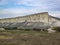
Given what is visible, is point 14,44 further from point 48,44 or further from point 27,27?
point 27,27

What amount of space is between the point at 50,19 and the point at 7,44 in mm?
34192

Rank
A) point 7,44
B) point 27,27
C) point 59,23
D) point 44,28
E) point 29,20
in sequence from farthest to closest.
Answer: point 29,20 < point 59,23 < point 27,27 < point 44,28 < point 7,44

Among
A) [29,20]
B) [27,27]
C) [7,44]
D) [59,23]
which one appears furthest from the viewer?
[29,20]

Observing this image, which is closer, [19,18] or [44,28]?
[44,28]

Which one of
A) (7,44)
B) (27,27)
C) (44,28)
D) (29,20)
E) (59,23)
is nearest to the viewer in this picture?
(7,44)

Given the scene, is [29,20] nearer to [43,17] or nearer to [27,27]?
[43,17]

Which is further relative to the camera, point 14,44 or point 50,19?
point 50,19

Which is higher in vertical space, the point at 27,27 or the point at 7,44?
the point at 7,44

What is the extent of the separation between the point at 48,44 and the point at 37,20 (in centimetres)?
3419

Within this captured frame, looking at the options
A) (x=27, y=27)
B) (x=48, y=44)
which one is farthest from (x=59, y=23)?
(x=48, y=44)

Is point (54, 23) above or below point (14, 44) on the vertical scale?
below

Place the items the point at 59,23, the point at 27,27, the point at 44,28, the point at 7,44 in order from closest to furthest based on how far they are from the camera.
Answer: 1. the point at 7,44
2. the point at 44,28
3. the point at 27,27
4. the point at 59,23

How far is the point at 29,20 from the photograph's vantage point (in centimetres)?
5097

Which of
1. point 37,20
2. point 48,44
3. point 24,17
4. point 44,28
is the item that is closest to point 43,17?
point 37,20
